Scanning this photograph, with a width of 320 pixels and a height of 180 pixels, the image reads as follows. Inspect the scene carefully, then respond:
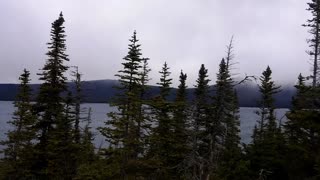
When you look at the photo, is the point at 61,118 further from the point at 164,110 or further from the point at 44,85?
the point at 164,110

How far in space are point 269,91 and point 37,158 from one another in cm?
3285

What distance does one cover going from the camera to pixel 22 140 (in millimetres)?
39188

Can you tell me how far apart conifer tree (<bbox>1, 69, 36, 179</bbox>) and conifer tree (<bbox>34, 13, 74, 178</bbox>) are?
109 cm

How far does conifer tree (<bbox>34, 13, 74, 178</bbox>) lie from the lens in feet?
106

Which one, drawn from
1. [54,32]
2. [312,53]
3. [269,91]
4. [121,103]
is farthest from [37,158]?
[269,91]

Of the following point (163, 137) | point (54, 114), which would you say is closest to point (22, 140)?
point (54, 114)

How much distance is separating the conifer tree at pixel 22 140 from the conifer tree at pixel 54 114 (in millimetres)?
1091

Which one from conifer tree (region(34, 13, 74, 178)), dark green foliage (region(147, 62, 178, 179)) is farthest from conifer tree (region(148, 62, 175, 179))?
conifer tree (region(34, 13, 74, 178))

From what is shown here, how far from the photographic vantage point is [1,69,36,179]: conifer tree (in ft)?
110

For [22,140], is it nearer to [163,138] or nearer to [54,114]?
[54,114]

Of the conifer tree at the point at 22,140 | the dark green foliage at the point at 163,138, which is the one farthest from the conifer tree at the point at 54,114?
the dark green foliage at the point at 163,138

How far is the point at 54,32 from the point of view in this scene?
3356 cm

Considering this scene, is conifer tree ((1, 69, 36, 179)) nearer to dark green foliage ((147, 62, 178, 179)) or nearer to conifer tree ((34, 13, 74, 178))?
conifer tree ((34, 13, 74, 178))

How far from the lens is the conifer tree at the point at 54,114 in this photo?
32.4 metres
